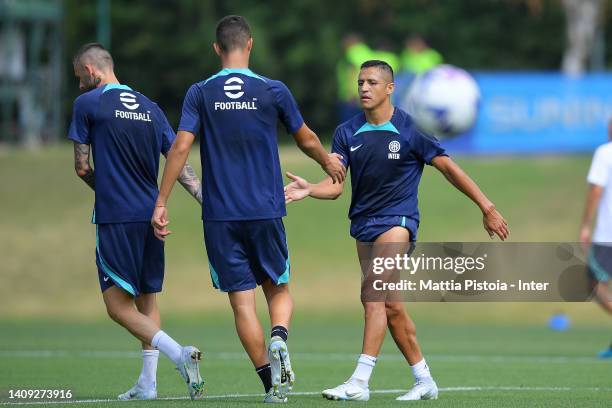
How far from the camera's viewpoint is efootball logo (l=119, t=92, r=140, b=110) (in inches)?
422

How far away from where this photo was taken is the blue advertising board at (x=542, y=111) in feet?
94.0

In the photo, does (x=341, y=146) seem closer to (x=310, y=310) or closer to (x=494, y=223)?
(x=494, y=223)

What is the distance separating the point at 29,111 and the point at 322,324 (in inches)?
690

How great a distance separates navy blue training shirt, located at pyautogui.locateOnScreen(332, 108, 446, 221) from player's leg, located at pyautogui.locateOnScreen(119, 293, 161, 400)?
1698 mm

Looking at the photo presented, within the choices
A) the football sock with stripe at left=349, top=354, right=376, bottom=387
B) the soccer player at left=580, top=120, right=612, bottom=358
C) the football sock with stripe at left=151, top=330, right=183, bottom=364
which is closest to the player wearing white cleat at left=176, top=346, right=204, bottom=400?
the football sock with stripe at left=151, top=330, right=183, bottom=364

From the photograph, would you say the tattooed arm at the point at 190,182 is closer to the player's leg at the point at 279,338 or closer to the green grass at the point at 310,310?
the player's leg at the point at 279,338

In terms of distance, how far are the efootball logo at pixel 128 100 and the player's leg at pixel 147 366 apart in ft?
4.77

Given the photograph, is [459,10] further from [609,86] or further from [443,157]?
[443,157]

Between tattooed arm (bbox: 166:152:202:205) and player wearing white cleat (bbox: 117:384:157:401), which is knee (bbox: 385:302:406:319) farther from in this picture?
player wearing white cleat (bbox: 117:384:157:401)

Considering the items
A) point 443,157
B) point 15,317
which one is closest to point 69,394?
point 443,157

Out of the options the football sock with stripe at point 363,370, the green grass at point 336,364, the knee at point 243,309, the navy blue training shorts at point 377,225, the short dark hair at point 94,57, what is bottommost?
the green grass at point 336,364

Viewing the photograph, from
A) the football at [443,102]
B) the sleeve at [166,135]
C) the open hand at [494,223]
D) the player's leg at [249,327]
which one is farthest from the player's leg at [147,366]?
the football at [443,102]

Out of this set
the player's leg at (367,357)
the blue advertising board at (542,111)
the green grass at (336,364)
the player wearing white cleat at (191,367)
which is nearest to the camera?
the player wearing white cleat at (191,367)

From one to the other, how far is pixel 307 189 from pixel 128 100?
1.48m
